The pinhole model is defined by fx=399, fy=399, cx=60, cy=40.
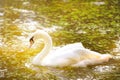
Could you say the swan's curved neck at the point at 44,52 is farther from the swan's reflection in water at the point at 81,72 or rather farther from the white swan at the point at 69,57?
the swan's reflection in water at the point at 81,72

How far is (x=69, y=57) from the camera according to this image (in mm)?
7773

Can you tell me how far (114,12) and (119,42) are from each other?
2810 mm

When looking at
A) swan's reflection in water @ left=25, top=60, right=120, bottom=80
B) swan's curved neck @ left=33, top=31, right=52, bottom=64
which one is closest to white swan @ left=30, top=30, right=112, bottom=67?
swan's curved neck @ left=33, top=31, right=52, bottom=64

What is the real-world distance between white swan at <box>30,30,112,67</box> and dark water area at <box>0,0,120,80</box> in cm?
12

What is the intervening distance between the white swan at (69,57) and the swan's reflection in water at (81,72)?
0.38 feet

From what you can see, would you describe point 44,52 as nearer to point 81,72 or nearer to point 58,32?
point 81,72

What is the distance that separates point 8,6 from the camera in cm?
1227

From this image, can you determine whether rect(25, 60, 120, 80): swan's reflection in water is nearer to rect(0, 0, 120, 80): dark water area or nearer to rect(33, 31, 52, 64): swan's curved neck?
rect(0, 0, 120, 80): dark water area

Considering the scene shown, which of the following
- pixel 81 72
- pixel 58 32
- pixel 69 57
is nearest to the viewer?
pixel 81 72

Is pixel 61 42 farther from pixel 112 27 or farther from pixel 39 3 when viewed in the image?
pixel 39 3

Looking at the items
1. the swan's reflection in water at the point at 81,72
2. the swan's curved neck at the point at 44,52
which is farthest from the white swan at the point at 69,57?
the swan's reflection in water at the point at 81,72

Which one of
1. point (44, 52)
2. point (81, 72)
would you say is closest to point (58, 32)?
point (44, 52)

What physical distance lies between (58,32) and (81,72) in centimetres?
241

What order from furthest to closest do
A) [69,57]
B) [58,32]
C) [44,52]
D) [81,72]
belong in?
[58,32] → [44,52] → [69,57] → [81,72]
